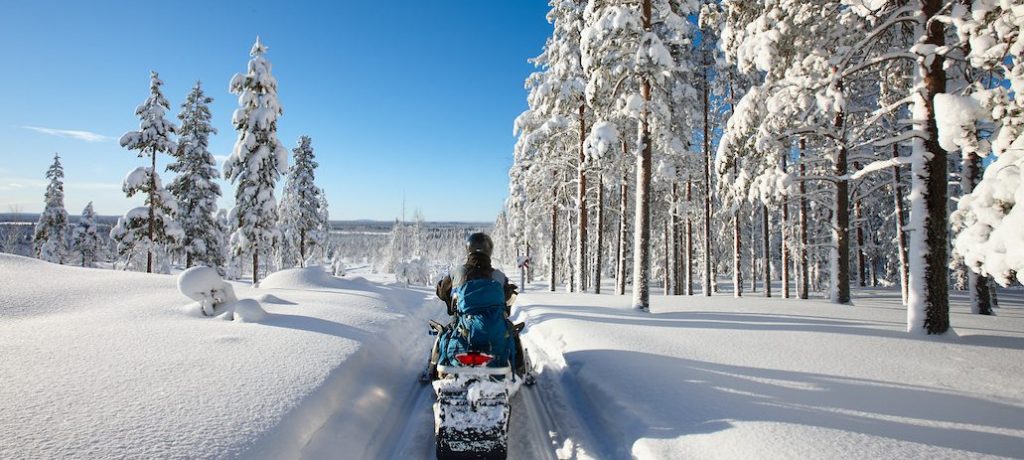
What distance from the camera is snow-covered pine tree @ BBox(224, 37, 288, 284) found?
74.9ft

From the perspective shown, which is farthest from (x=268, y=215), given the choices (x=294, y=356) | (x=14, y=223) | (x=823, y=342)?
(x=14, y=223)

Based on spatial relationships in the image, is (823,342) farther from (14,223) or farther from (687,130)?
(14,223)

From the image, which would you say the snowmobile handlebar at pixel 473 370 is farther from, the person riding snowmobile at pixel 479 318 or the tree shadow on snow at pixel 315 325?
the tree shadow on snow at pixel 315 325

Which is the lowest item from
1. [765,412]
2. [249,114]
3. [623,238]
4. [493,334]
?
[765,412]

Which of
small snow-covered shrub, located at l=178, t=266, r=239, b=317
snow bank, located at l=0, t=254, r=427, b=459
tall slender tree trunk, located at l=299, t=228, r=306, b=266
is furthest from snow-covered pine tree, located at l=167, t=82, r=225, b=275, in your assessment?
small snow-covered shrub, located at l=178, t=266, r=239, b=317

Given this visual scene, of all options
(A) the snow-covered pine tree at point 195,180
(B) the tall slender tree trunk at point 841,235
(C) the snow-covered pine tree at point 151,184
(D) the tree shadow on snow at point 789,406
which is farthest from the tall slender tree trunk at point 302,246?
(D) the tree shadow on snow at point 789,406

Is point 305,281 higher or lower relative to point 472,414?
higher

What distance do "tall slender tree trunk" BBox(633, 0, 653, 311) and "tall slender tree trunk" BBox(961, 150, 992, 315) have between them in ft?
28.0

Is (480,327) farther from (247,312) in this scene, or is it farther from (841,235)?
(841,235)

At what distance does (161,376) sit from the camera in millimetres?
5016

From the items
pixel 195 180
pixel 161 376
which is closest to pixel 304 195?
pixel 195 180

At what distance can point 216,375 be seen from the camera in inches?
205

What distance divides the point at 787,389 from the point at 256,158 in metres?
25.5

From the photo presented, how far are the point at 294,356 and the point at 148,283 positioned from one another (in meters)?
8.73
